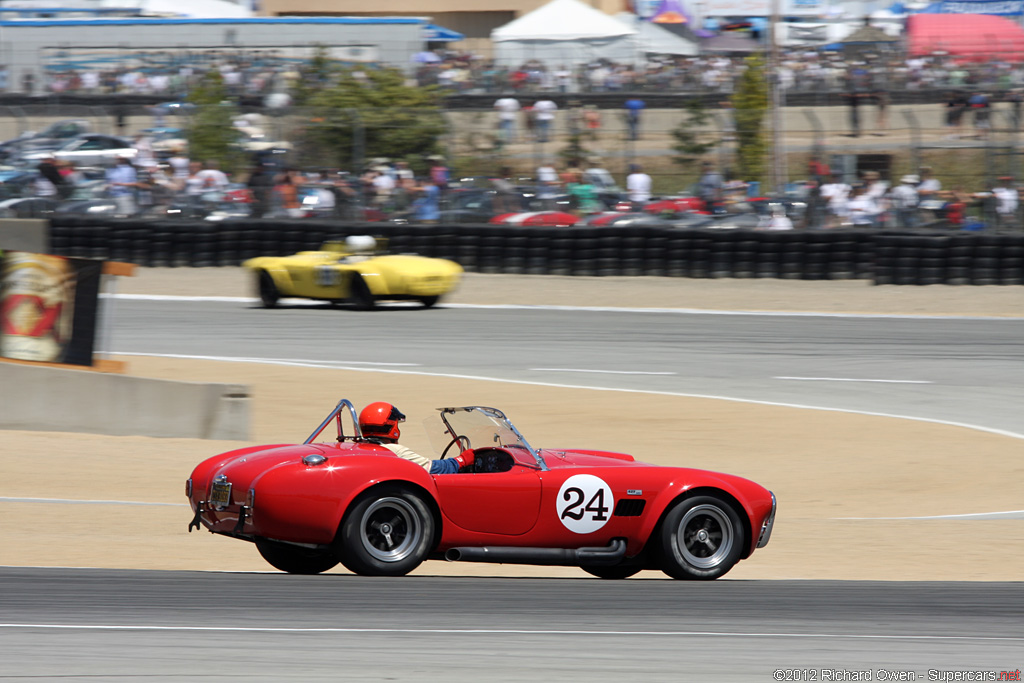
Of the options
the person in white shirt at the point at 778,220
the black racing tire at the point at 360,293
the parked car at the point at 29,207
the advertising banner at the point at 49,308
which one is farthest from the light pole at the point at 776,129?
the advertising banner at the point at 49,308

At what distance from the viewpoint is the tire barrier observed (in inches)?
715

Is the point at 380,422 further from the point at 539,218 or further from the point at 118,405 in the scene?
the point at 539,218

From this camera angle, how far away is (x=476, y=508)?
18.9 feet

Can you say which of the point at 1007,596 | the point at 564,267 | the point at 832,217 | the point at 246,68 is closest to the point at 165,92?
the point at 246,68

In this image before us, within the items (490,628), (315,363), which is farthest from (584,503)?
(315,363)

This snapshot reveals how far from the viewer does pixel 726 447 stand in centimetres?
1019

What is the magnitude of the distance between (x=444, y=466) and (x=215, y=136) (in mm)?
16504

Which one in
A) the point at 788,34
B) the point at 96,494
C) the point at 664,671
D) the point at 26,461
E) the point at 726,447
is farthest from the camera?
the point at 788,34

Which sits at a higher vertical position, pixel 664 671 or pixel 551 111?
pixel 551 111

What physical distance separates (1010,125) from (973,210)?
458 inches

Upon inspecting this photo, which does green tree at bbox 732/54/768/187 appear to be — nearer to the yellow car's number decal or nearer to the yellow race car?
the yellow race car

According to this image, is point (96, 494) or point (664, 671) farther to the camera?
point (96, 494)

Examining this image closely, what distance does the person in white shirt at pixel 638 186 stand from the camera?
1934 centimetres

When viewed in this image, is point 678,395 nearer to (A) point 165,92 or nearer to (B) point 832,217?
(B) point 832,217
